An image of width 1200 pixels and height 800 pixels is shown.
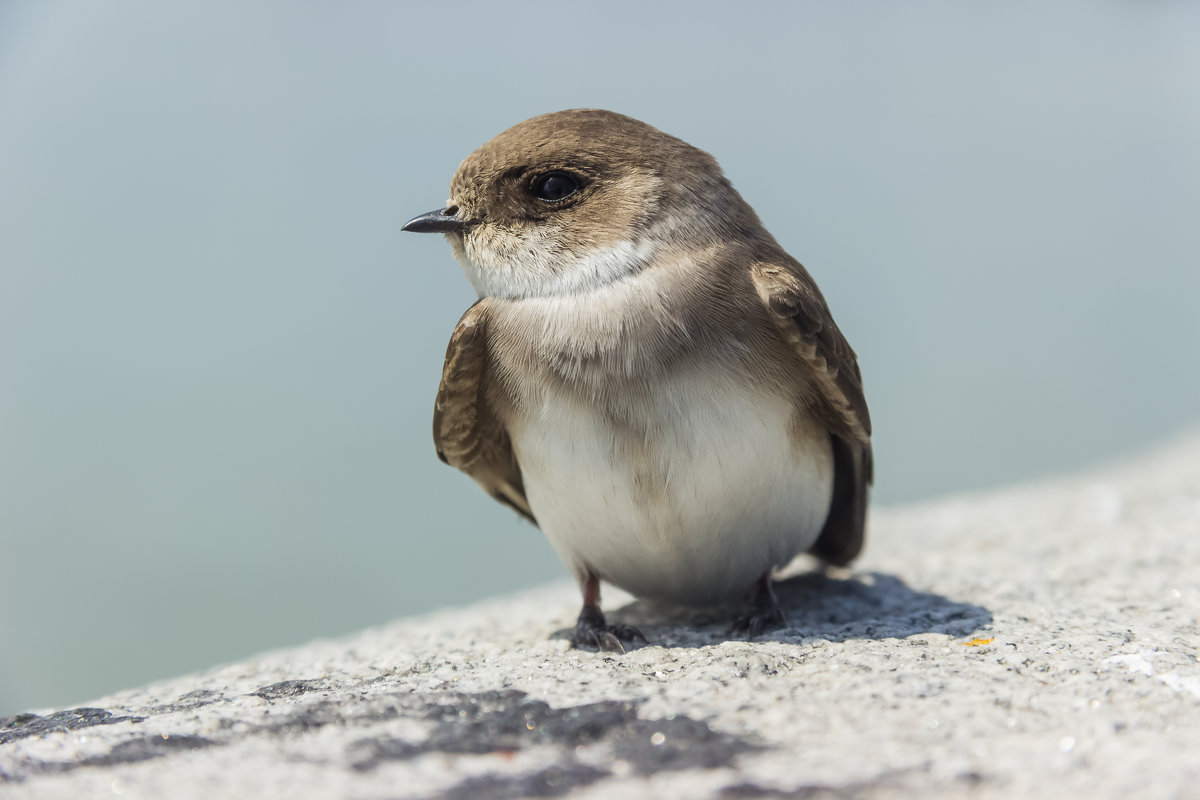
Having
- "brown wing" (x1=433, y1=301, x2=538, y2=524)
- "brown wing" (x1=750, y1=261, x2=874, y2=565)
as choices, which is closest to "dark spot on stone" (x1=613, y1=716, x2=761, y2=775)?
"brown wing" (x1=750, y1=261, x2=874, y2=565)

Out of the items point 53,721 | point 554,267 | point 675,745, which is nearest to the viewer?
point 675,745

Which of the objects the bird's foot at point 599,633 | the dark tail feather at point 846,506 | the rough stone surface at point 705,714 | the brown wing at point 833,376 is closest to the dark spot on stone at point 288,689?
the rough stone surface at point 705,714

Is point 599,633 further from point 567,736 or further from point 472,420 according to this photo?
point 567,736

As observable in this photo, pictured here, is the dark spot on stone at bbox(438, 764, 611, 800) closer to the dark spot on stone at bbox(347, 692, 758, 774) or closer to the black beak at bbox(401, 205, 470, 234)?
the dark spot on stone at bbox(347, 692, 758, 774)

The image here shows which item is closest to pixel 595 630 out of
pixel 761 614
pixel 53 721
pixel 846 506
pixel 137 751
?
pixel 761 614

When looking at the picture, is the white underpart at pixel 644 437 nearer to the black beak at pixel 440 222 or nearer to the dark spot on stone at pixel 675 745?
the black beak at pixel 440 222

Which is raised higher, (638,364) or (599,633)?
(638,364)
